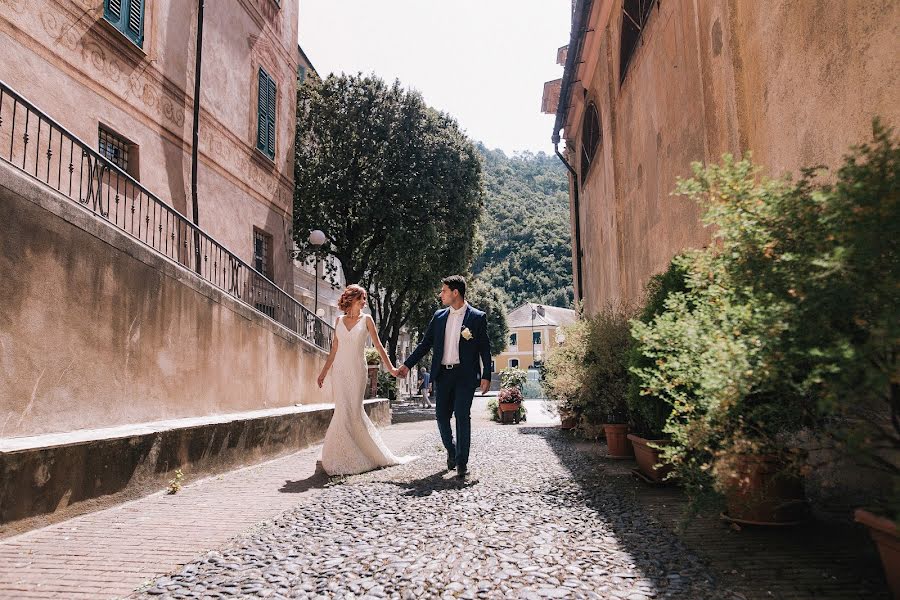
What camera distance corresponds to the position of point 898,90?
11.9ft

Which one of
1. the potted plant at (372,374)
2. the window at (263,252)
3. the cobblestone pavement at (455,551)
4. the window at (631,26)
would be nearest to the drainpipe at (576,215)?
the potted plant at (372,374)

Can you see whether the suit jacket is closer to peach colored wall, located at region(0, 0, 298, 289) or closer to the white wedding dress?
the white wedding dress

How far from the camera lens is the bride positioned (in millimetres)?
6887

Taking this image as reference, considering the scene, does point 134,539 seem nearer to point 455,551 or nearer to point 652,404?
point 455,551

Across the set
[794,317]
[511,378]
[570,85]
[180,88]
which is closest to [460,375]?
[794,317]

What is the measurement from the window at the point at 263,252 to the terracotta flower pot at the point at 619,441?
9.91 metres

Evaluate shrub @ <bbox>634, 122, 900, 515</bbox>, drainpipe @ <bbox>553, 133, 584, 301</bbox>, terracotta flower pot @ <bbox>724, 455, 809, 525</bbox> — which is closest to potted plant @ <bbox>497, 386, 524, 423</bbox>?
drainpipe @ <bbox>553, 133, 584, 301</bbox>

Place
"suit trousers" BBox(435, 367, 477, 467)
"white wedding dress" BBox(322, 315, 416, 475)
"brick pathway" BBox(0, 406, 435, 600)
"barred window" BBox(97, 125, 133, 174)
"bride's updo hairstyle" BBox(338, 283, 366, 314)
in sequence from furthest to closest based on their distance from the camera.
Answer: "barred window" BBox(97, 125, 133, 174), "bride's updo hairstyle" BBox(338, 283, 366, 314), "white wedding dress" BBox(322, 315, 416, 475), "suit trousers" BBox(435, 367, 477, 467), "brick pathway" BBox(0, 406, 435, 600)

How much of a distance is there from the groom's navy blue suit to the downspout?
8935 mm

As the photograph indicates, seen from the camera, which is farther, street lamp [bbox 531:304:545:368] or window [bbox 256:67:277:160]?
street lamp [bbox 531:304:545:368]

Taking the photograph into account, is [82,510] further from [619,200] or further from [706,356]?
[619,200]

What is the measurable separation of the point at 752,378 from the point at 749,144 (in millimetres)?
3968

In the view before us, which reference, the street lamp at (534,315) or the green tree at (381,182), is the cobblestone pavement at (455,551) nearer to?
the green tree at (381,182)

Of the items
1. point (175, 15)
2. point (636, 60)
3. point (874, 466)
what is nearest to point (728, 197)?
point (874, 466)
